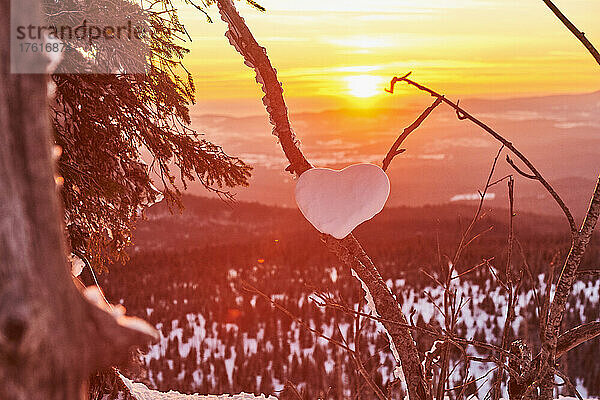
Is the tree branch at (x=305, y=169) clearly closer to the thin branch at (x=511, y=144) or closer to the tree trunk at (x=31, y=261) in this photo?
the thin branch at (x=511, y=144)

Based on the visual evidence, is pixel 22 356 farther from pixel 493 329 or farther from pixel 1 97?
pixel 493 329

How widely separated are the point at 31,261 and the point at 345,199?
1.20 meters

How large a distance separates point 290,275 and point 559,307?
47.9 ft

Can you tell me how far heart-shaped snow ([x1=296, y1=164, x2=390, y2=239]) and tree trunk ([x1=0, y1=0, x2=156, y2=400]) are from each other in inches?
42.5

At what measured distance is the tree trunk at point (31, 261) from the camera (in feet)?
2.90

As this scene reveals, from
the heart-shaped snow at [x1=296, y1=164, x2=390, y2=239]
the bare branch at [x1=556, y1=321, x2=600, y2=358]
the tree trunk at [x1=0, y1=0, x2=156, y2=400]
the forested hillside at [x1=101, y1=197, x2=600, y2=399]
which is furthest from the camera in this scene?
the forested hillside at [x1=101, y1=197, x2=600, y2=399]

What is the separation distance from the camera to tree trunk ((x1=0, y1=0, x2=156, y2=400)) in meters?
0.88

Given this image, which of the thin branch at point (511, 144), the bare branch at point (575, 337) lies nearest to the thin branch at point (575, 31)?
the thin branch at point (511, 144)

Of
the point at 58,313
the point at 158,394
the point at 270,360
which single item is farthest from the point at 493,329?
the point at 58,313

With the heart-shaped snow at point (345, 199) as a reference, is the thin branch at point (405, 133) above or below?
above

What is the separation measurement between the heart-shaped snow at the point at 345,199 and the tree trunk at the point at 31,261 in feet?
3.54

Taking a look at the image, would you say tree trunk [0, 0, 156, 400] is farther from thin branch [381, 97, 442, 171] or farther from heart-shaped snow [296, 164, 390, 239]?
thin branch [381, 97, 442, 171]

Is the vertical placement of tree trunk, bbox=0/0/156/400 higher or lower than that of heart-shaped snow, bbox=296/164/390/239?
lower

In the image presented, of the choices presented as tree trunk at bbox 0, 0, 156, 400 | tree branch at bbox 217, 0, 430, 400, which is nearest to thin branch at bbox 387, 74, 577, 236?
tree branch at bbox 217, 0, 430, 400
